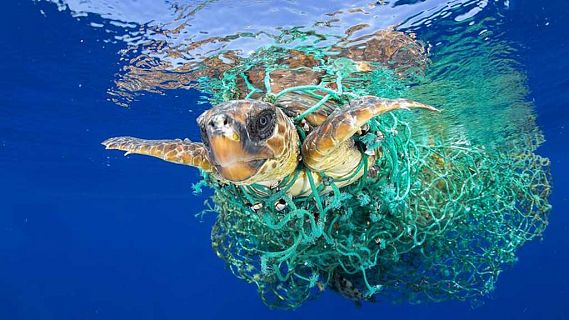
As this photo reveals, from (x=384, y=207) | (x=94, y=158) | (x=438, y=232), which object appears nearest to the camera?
(x=384, y=207)

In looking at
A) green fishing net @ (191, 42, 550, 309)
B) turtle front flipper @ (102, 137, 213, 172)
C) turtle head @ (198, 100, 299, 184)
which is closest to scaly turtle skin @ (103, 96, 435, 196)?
turtle head @ (198, 100, 299, 184)

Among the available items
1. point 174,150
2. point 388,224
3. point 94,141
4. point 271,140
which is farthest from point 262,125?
point 94,141

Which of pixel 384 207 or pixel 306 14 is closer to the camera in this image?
pixel 384 207

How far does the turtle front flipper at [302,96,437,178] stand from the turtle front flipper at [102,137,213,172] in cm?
86

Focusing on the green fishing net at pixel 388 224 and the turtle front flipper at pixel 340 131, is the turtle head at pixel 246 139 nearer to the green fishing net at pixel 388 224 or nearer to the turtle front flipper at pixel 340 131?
the turtle front flipper at pixel 340 131

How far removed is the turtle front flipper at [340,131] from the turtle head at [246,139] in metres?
0.21

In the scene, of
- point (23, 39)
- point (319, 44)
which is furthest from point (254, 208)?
point (23, 39)

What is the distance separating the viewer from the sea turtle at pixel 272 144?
2.45 m

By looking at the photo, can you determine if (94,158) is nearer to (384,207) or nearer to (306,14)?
(306,14)

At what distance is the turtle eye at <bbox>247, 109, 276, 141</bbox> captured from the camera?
2.57m

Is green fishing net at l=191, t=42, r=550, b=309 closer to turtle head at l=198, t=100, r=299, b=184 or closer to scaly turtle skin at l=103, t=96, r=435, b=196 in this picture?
scaly turtle skin at l=103, t=96, r=435, b=196

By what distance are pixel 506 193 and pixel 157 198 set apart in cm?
3781

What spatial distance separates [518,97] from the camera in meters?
11.5

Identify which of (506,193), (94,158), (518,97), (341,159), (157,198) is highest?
(341,159)
